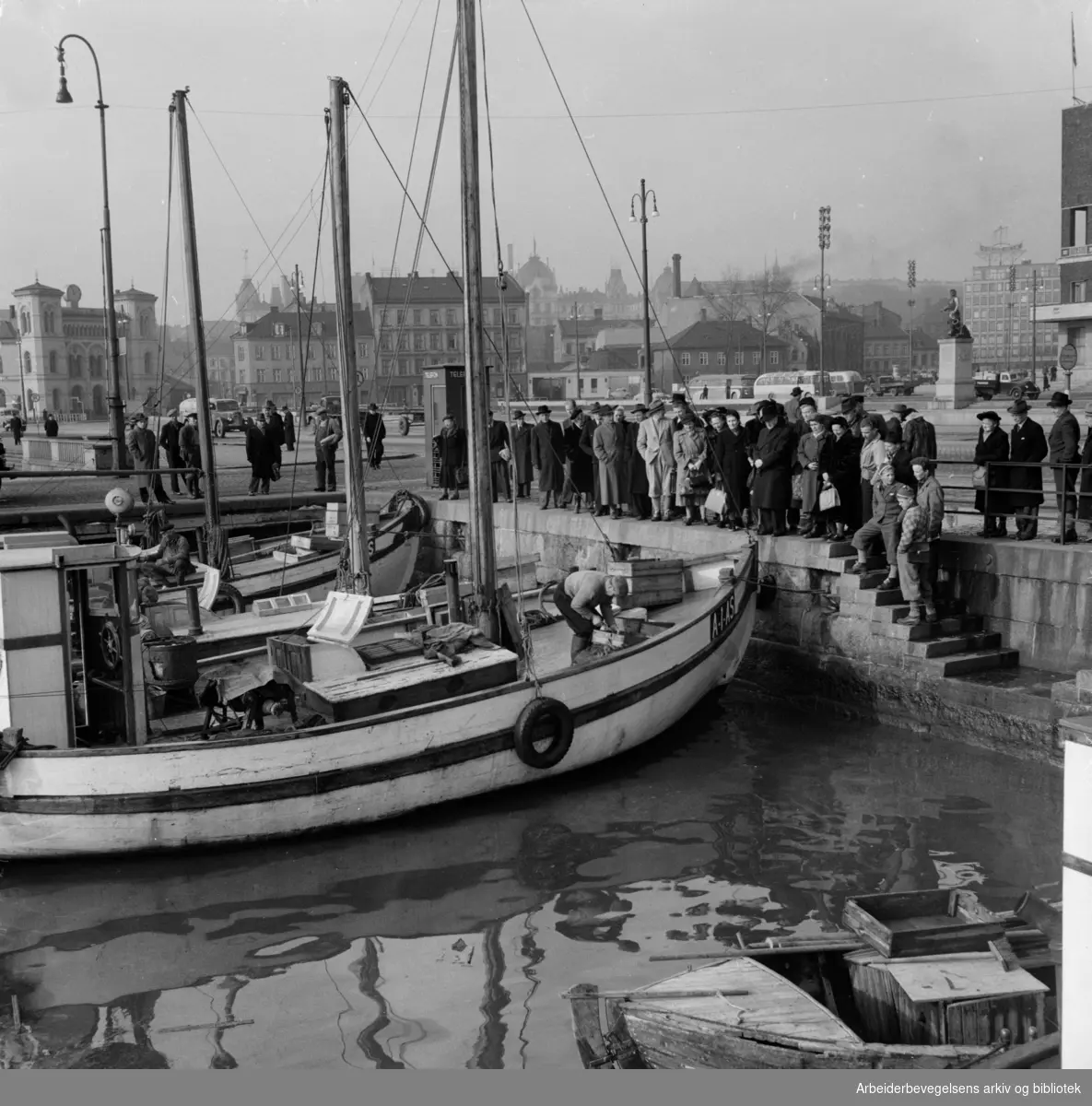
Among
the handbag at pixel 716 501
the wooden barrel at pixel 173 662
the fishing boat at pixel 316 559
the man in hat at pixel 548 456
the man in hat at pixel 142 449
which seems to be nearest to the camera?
the wooden barrel at pixel 173 662

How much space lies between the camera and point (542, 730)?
1216cm

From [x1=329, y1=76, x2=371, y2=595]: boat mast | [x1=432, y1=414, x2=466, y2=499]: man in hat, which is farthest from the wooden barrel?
[x1=432, y1=414, x2=466, y2=499]: man in hat

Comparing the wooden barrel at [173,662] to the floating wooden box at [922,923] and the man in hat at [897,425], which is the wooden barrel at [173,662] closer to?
the floating wooden box at [922,923]

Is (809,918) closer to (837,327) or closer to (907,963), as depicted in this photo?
(907,963)

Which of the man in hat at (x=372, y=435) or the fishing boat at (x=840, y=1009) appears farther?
the man in hat at (x=372, y=435)

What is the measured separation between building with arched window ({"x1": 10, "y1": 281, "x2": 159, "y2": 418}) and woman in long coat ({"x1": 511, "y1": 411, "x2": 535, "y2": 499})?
3824 inches

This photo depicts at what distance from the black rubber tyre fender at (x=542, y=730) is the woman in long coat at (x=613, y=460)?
749 cm

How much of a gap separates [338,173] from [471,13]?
3.64 meters

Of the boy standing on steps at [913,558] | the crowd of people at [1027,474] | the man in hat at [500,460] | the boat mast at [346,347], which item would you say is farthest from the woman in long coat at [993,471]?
the man in hat at [500,460]

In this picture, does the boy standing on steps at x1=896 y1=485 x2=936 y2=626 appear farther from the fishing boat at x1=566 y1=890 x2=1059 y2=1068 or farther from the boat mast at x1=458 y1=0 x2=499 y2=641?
the fishing boat at x1=566 y1=890 x2=1059 y2=1068

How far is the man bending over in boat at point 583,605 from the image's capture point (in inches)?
548

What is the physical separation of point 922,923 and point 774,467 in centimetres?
962

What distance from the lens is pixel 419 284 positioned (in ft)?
384

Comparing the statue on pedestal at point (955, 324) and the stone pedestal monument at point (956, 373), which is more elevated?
the statue on pedestal at point (955, 324)
